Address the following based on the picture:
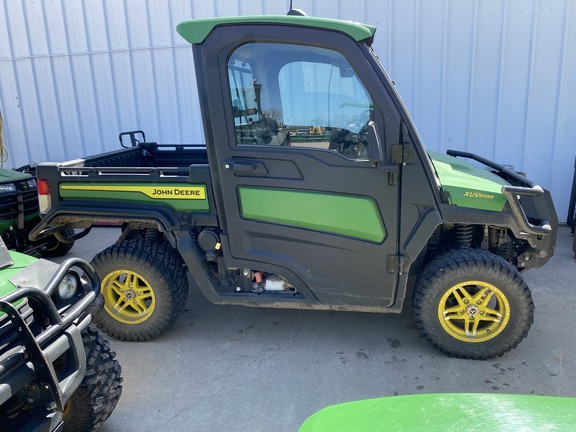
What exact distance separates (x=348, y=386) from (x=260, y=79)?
2133 millimetres

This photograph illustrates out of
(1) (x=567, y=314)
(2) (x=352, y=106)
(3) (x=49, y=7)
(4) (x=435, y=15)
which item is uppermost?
(3) (x=49, y=7)

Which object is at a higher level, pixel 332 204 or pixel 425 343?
pixel 332 204

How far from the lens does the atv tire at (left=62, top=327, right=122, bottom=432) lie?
230 cm

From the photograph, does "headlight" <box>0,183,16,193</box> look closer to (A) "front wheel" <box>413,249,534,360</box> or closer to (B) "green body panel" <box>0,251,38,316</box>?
(B) "green body panel" <box>0,251,38,316</box>

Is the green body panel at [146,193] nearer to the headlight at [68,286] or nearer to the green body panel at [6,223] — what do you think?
the headlight at [68,286]

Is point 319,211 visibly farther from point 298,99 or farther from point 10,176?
point 10,176

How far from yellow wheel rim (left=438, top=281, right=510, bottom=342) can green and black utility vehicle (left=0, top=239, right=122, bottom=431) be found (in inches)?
86.5

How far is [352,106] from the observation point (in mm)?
2951

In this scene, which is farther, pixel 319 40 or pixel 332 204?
pixel 332 204

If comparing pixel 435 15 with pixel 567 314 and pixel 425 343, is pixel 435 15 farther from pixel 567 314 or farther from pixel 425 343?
pixel 425 343

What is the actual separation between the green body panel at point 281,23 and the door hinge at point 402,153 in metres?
0.71

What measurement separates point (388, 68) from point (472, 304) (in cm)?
385

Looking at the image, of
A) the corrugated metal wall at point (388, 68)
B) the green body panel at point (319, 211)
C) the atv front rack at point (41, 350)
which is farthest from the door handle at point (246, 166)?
the corrugated metal wall at point (388, 68)

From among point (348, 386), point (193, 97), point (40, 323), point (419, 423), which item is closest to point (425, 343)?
point (348, 386)
